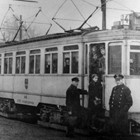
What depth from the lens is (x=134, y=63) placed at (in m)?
10.6

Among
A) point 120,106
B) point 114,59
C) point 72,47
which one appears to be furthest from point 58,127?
point 114,59

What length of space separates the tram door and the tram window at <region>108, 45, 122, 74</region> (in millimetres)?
250

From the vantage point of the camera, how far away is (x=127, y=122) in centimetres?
997

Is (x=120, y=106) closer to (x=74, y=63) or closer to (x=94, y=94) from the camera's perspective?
(x=94, y=94)

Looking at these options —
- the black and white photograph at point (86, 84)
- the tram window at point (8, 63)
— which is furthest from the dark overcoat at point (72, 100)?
the tram window at point (8, 63)

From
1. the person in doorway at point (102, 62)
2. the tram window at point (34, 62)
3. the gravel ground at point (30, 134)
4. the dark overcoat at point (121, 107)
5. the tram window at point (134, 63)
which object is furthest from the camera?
the tram window at point (34, 62)

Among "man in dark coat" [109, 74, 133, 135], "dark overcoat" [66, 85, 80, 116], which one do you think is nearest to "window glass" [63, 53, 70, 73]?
"dark overcoat" [66, 85, 80, 116]

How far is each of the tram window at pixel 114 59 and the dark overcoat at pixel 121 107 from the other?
0.95m

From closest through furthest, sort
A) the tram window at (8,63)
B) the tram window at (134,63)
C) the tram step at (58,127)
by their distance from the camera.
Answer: the tram window at (134,63), the tram step at (58,127), the tram window at (8,63)

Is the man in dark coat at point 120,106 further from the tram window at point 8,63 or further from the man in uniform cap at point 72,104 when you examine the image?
the tram window at point 8,63

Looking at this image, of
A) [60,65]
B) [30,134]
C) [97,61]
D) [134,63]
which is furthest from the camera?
[60,65]

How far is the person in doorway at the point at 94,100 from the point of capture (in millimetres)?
10781

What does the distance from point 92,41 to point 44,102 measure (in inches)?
129

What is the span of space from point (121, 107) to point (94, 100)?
1.21m
